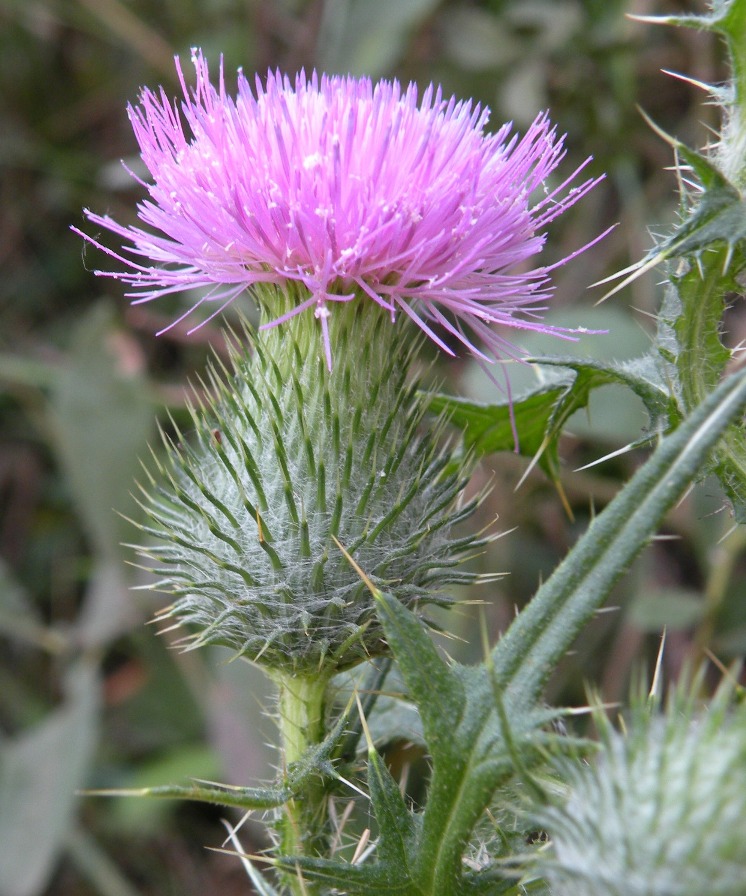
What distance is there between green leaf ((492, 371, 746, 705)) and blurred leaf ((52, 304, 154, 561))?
303 centimetres

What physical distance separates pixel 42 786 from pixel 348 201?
308 centimetres

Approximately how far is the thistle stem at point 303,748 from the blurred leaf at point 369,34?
3.17 metres

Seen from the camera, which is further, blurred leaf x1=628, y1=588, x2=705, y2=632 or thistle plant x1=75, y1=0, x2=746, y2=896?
blurred leaf x1=628, y1=588, x2=705, y2=632

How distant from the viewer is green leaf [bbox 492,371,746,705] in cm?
135

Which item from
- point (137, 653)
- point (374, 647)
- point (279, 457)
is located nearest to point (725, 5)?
point (279, 457)

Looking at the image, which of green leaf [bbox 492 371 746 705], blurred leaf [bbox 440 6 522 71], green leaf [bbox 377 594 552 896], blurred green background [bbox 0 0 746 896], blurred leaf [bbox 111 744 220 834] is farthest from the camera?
blurred leaf [bbox 440 6 522 71]

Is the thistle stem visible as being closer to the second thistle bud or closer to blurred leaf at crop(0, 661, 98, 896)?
the second thistle bud

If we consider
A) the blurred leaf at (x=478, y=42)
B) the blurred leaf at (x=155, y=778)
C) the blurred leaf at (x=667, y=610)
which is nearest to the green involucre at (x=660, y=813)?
the blurred leaf at (x=667, y=610)

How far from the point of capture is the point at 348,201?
1.81 m

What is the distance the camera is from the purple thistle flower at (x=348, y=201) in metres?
1.81

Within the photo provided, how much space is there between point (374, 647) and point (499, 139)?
42.7 inches

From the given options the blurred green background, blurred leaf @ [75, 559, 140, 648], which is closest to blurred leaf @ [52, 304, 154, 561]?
the blurred green background

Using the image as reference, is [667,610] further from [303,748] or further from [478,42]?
[478,42]

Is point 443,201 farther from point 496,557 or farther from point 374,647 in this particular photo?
point 496,557
